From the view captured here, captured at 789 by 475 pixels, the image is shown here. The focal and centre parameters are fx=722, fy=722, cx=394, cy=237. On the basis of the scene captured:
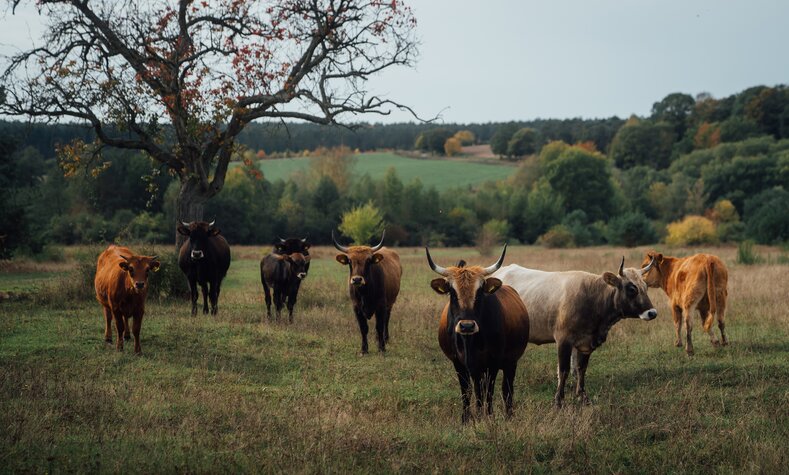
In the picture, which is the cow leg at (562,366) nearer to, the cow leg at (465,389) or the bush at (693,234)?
the cow leg at (465,389)

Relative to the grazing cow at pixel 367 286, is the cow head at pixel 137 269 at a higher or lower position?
higher

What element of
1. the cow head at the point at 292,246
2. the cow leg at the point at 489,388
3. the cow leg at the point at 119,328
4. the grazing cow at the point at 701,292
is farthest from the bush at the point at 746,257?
the cow leg at the point at 119,328

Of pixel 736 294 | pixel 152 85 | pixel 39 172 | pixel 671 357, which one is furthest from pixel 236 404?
pixel 39 172

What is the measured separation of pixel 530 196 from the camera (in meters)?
73.9

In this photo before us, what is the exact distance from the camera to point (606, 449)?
22.5ft

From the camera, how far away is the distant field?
94375 millimetres

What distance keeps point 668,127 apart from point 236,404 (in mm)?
108103

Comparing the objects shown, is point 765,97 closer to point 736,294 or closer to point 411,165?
point 411,165

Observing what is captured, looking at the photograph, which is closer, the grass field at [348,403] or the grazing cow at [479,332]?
the grass field at [348,403]

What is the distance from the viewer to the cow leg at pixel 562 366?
8945mm

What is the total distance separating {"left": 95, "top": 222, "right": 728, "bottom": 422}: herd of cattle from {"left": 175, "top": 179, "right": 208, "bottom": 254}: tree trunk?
90.2 inches

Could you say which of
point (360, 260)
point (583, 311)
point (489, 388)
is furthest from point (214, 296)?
point (489, 388)

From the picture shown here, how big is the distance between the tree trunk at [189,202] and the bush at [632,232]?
150 feet

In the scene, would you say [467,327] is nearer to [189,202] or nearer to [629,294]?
[629,294]
